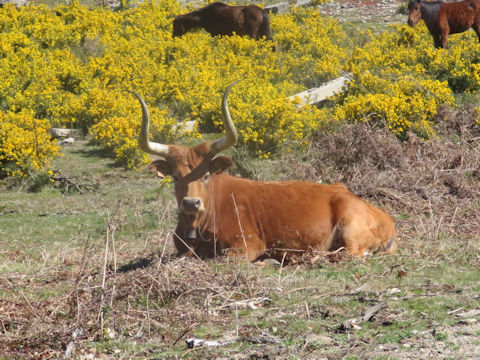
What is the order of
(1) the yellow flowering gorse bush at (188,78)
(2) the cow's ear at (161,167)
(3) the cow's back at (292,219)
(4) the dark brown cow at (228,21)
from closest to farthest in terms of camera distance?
(2) the cow's ear at (161,167)
(3) the cow's back at (292,219)
(1) the yellow flowering gorse bush at (188,78)
(4) the dark brown cow at (228,21)

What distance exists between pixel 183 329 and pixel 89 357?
30.5 inches

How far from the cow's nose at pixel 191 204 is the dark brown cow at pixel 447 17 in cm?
1507

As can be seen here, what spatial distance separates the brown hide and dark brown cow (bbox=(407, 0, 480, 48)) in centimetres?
1374

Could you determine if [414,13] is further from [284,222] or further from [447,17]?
[284,222]

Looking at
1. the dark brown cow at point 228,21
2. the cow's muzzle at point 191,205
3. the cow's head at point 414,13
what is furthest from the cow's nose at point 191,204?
the dark brown cow at point 228,21

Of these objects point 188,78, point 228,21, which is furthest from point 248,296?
point 228,21

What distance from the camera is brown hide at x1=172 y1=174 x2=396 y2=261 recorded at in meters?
8.30

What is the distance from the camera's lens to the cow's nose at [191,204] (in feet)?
25.4

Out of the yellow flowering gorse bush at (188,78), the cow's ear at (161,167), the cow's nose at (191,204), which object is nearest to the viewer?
the cow's nose at (191,204)

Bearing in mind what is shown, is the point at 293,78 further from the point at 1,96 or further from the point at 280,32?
the point at 1,96

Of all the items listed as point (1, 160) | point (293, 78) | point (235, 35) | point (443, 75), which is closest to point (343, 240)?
point (1, 160)

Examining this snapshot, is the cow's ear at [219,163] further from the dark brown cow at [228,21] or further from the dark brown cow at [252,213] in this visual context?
the dark brown cow at [228,21]

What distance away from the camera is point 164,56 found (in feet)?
73.4

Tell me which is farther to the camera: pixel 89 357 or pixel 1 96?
pixel 1 96
